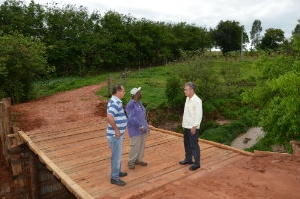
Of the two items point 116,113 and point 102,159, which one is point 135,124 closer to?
point 116,113

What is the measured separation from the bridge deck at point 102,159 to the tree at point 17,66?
29.3ft

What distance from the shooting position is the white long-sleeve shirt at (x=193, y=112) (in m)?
5.98

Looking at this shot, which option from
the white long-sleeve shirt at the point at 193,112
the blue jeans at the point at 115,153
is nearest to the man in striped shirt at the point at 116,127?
the blue jeans at the point at 115,153

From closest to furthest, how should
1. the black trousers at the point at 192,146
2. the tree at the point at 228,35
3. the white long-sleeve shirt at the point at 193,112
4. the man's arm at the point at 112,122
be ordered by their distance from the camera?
the man's arm at the point at 112,122
the white long-sleeve shirt at the point at 193,112
the black trousers at the point at 192,146
the tree at the point at 228,35

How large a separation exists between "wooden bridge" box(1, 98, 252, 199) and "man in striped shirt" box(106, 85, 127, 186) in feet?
0.93

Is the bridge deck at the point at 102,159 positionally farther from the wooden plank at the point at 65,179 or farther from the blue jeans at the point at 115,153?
the blue jeans at the point at 115,153

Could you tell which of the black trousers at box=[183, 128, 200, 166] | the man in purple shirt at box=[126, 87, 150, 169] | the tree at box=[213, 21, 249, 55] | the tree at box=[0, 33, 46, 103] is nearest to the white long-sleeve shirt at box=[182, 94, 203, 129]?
the black trousers at box=[183, 128, 200, 166]

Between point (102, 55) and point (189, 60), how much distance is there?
15.6 m

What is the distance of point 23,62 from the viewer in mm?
17312

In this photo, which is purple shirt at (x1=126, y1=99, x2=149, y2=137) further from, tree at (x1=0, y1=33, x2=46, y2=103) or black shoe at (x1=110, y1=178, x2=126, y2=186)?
tree at (x1=0, y1=33, x2=46, y2=103)

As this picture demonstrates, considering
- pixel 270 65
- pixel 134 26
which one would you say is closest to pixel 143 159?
pixel 270 65

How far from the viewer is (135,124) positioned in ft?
19.8

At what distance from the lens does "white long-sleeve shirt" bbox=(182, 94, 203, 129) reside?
5980 mm

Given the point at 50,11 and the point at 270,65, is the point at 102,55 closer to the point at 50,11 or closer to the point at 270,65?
the point at 50,11
